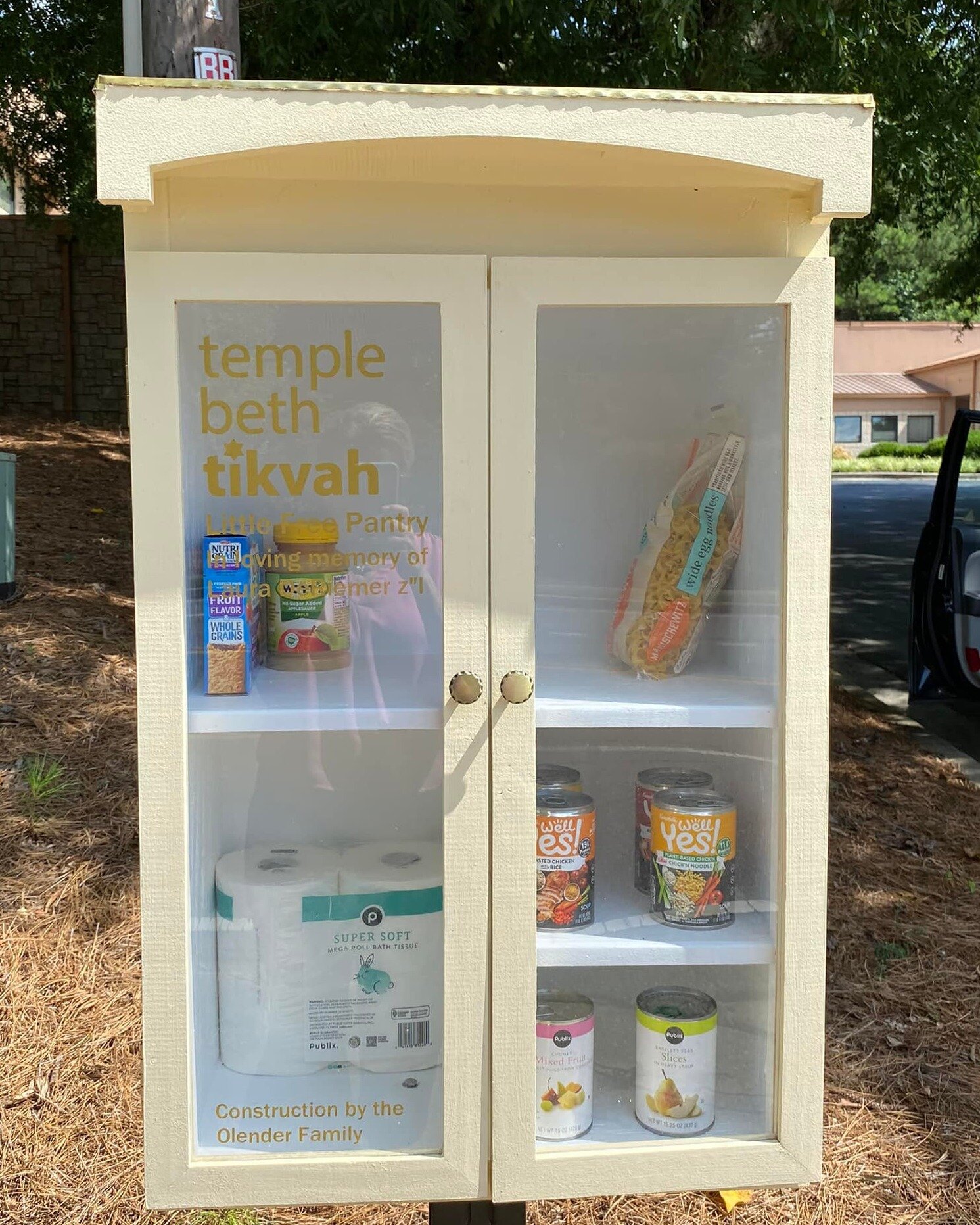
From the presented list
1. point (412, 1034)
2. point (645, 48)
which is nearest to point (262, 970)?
point (412, 1034)

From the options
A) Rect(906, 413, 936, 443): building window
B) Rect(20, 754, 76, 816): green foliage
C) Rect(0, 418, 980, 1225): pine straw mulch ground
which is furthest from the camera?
Rect(906, 413, 936, 443): building window

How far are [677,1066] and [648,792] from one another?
17.0 inches

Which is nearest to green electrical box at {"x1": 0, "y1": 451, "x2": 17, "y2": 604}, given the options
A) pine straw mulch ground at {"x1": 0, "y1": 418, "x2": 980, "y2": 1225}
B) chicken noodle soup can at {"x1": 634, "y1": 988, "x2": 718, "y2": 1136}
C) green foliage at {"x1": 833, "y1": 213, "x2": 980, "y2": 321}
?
pine straw mulch ground at {"x1": 0, "y1": 418, "x2": 980, "y2": 1225}

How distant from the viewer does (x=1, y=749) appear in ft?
12.6

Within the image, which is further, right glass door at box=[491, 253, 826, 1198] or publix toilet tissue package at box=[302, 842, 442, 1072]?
publix toilet tissue package at box=[302, 842, 442, 1072]

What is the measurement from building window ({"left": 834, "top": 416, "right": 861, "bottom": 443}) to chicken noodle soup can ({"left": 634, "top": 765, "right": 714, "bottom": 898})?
4653 centimetres

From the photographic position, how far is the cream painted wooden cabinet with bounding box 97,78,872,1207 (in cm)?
151

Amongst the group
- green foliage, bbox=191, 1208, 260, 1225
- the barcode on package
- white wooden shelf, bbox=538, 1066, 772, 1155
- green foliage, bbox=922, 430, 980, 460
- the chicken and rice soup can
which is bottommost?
green foliage, bbox=191, 1208, 260, 1225

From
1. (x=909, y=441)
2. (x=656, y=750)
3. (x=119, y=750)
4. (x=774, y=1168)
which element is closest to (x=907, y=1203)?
(x=774, y=1168)

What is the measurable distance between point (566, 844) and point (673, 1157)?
48cm

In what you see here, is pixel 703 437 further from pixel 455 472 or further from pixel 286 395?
pixel 286 395

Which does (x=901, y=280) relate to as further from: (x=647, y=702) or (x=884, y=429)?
(x=647, y=702)

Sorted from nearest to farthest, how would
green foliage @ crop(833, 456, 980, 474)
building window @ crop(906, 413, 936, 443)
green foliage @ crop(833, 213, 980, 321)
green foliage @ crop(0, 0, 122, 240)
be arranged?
green foliage @ crop(0, 0, 122, 240) → green foliage @ crop(833, 213, 980, 321) → green foliage @ crop(833, 456, 980, 474) → building window @ crop(906, 413, 936, 443)

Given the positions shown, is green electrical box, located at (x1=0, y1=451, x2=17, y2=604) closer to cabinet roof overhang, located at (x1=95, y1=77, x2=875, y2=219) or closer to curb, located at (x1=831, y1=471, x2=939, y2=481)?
cabinet roof overhang, located at (x1=95, y1=77, x2=875, y2=219)
